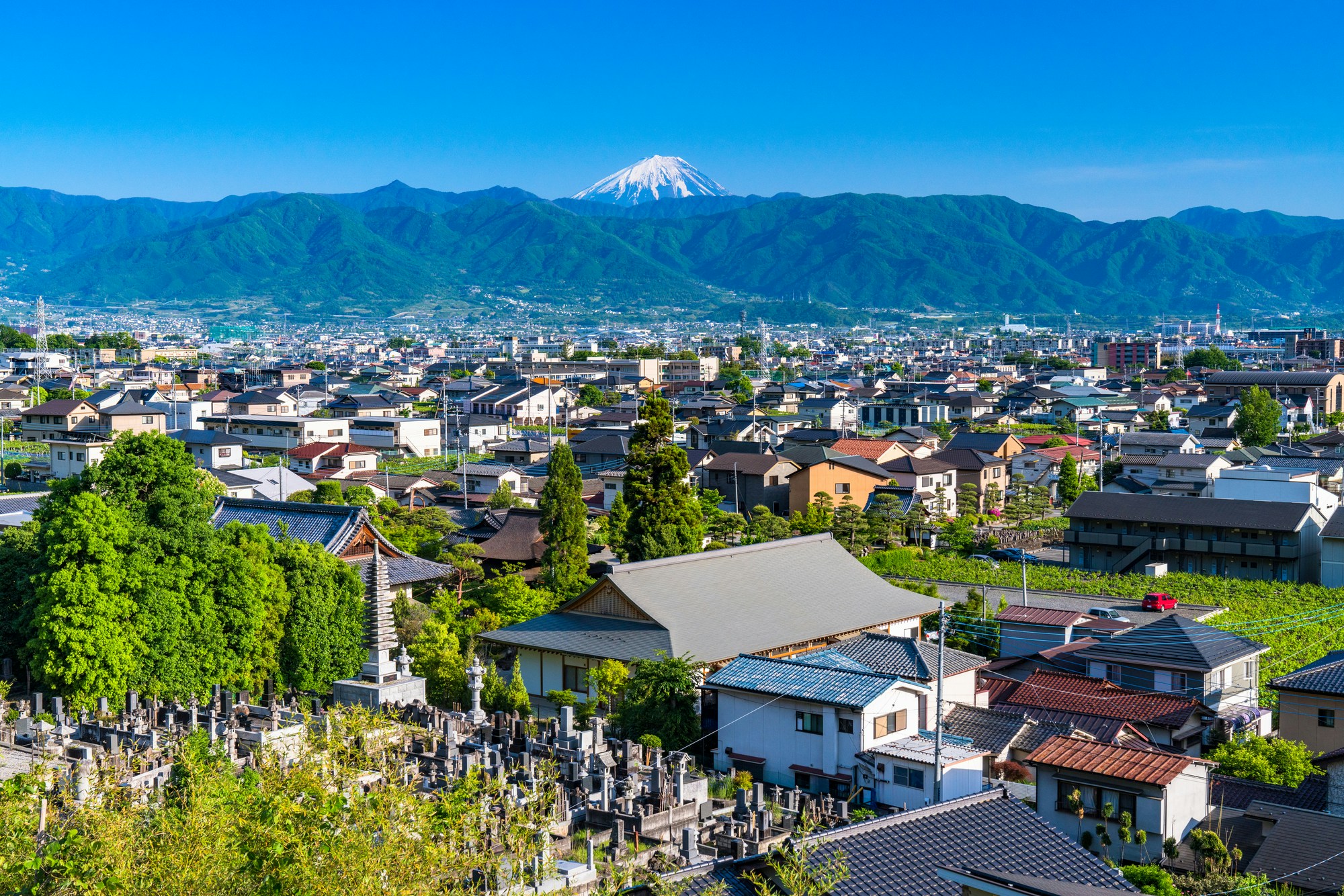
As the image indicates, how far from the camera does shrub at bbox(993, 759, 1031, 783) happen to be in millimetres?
12734

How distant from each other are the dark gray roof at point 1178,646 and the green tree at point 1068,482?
730 inches

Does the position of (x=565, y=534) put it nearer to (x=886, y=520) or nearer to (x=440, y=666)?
(x=440, y=666)

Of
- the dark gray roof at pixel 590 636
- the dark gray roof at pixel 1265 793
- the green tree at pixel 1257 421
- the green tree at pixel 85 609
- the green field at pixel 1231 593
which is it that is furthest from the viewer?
the green tree at pixel 1257 421

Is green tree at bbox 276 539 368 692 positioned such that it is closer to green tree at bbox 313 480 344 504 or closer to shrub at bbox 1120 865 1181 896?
shrub at bbox 1120 865 1181 896

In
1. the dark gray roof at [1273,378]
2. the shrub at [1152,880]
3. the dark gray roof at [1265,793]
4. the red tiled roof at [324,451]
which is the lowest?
the dark gray roof at [1265,793]

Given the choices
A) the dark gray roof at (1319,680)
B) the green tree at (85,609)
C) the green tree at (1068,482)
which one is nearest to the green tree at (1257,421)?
the green tree at (1068,482)

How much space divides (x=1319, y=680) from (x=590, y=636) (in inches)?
357

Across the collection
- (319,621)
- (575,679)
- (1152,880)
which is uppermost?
(319,621)

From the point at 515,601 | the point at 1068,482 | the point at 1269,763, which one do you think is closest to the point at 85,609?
the point at 515,601

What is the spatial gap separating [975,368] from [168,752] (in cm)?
9180

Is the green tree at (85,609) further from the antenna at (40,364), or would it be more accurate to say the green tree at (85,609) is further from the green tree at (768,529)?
the antenna at (40,364)

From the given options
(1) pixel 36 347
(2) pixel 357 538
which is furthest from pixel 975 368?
(2) pixel 357 538

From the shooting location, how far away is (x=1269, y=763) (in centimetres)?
1323

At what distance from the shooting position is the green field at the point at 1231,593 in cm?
2017
